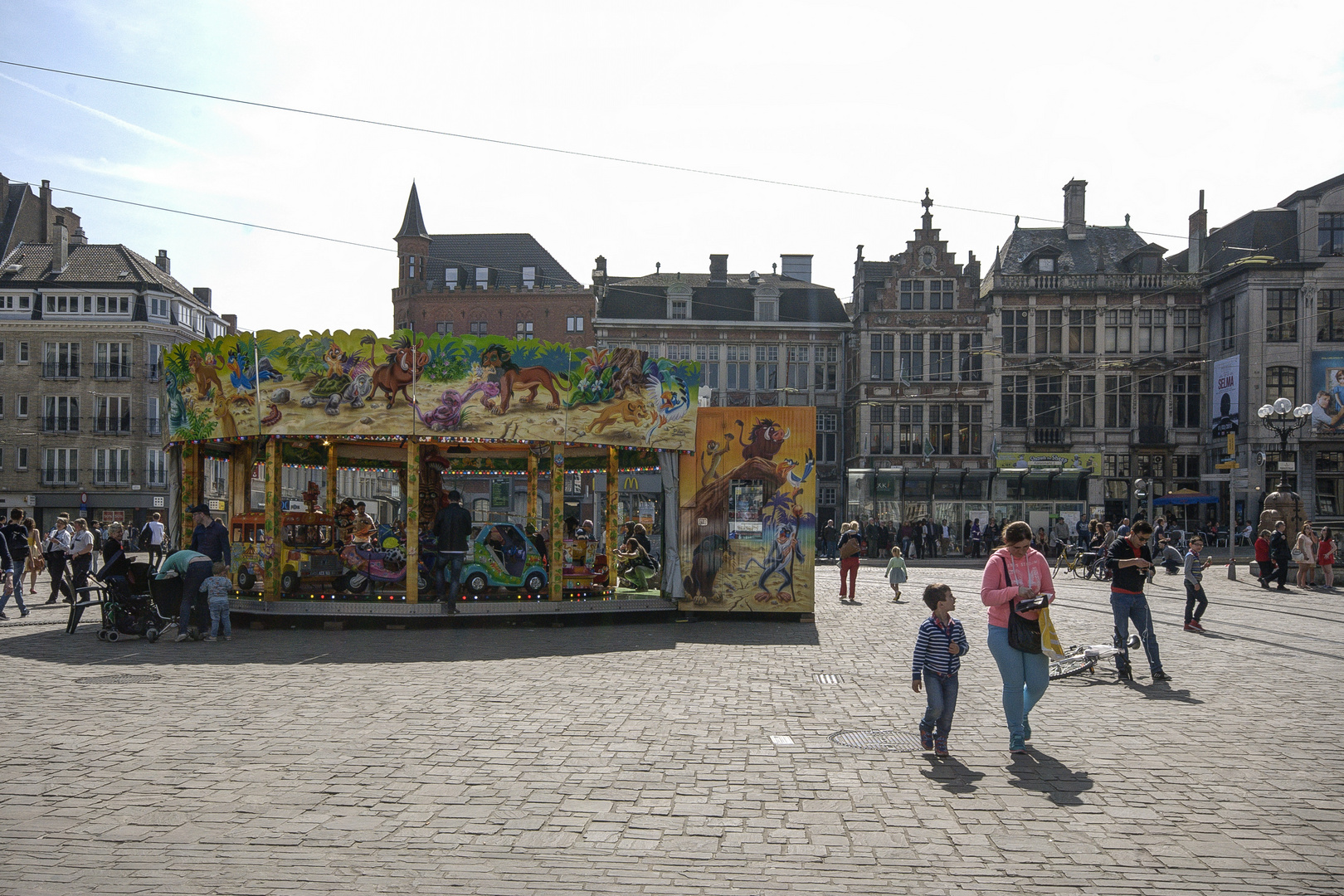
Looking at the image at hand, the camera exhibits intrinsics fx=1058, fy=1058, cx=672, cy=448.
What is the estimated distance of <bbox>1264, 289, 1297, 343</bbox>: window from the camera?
47.1m

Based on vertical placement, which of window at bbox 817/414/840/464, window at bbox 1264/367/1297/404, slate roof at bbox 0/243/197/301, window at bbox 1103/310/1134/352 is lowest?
window at bbox 817/414/840/464

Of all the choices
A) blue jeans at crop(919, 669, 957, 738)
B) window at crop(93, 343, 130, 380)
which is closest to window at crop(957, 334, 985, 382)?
window at crop(93, 343, 130, 380)

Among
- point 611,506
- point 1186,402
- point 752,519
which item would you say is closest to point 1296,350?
point 1186,402

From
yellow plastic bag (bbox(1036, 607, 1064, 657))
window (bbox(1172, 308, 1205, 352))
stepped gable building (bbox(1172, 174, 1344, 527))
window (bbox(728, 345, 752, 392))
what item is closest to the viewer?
yellow plastic bag (bbox(1036, 607, 1064, 657))

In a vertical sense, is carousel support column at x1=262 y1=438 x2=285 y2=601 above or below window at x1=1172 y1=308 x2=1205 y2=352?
below

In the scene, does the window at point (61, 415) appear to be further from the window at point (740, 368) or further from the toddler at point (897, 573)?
the toddler at point (897, 573)

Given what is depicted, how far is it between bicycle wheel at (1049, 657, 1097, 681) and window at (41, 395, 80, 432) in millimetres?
56226

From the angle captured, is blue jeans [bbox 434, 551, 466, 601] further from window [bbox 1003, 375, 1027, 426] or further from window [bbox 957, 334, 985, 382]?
window [bbox 1003, 375, 1027, 426]

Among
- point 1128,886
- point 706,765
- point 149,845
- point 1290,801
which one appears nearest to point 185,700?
point 149,845

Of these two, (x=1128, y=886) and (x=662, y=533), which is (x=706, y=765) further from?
(x=662, y=533)

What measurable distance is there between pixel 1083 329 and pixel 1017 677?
4616 cm

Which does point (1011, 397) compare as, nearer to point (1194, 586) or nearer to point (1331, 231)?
point (1331, 231)

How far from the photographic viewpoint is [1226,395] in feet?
158

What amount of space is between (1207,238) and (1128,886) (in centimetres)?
5464
